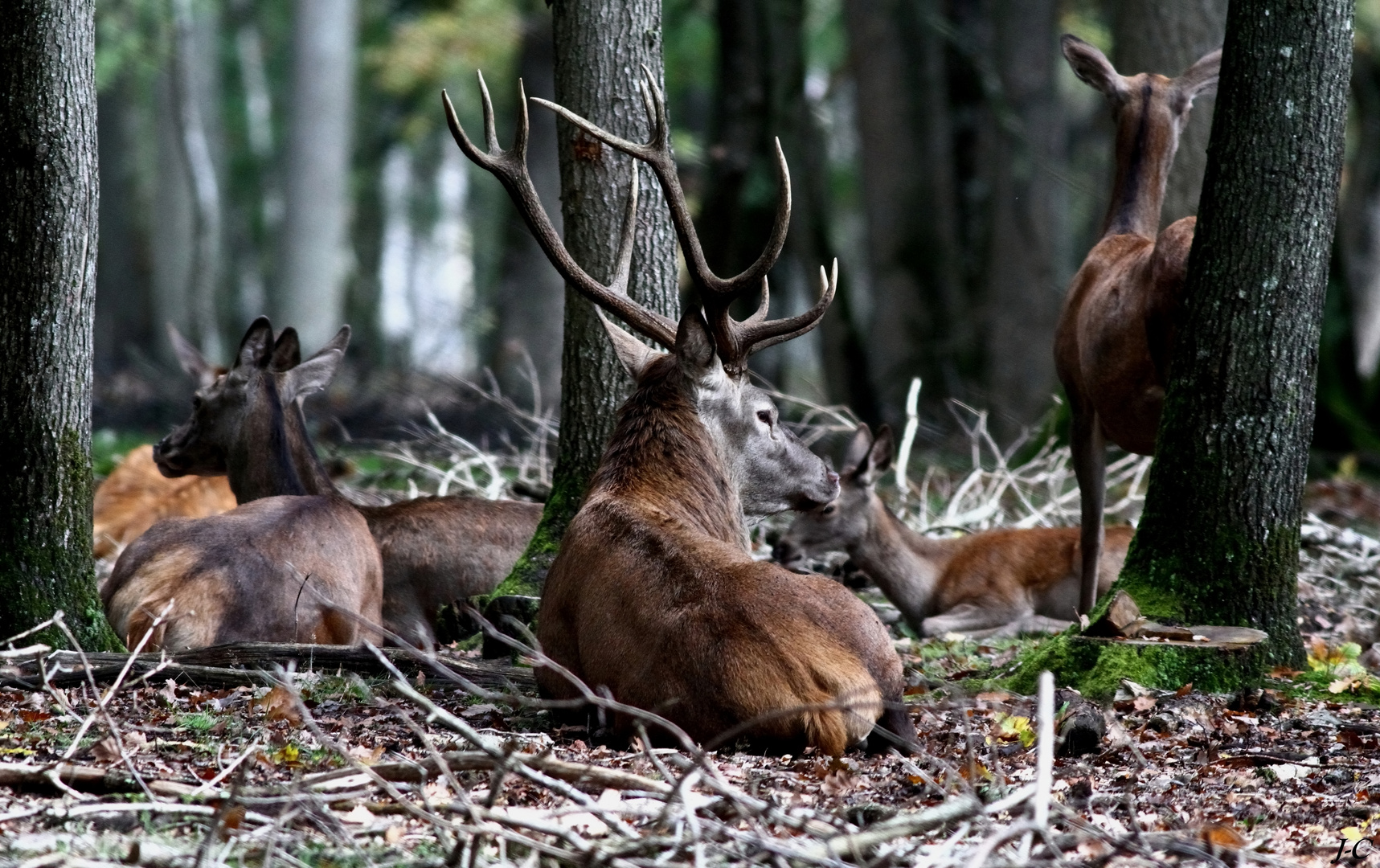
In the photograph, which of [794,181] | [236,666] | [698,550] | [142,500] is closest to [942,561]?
[698,550]

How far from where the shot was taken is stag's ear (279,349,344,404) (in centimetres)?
844

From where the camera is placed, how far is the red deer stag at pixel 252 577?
6.26 meters

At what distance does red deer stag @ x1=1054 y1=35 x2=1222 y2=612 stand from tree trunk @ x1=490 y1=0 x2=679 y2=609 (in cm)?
195

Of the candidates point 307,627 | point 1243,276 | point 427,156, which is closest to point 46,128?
point 307,627

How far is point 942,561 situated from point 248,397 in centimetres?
413

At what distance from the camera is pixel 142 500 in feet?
32.0

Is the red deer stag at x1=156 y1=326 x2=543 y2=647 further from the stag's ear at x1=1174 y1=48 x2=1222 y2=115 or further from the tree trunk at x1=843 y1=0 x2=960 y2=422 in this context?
the tree trunk at x1=843 y1=0 x2=960 y2=422

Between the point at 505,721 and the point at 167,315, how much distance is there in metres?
28.6

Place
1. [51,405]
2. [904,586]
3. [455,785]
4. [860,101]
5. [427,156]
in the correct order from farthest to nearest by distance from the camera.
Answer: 1. [427,156]
2. [860,101]
3. [904,586]
4. [51,405]
5. [455,785]

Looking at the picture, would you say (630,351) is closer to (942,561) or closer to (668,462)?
(668,462)

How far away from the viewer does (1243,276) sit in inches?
225

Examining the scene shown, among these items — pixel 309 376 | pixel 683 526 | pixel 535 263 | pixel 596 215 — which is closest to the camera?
pixel 683 526

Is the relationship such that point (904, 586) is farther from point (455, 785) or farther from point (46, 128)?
point (455, 785)

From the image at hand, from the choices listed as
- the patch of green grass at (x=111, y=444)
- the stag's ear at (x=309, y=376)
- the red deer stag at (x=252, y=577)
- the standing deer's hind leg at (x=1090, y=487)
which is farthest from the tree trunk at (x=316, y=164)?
the standing deer's hind leg at (x=1090, y=487)
